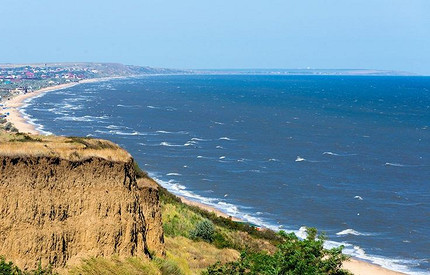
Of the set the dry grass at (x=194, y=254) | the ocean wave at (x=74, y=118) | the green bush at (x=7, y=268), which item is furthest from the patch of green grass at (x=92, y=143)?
the ocean wave at (x=74, y=118)

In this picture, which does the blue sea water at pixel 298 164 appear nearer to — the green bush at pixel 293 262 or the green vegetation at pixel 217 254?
the green vegetation at pixel 217 254

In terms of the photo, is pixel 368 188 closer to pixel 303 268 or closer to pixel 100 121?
pixel 303 268

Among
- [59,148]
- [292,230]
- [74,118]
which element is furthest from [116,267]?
[74,118]

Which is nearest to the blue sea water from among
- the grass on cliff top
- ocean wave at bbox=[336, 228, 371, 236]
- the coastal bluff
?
ocean wave at bbox=[336, 228, 371, 236]

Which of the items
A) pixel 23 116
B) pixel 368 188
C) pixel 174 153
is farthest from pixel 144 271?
pixel 23 116

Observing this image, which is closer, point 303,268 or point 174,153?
point 303,268
